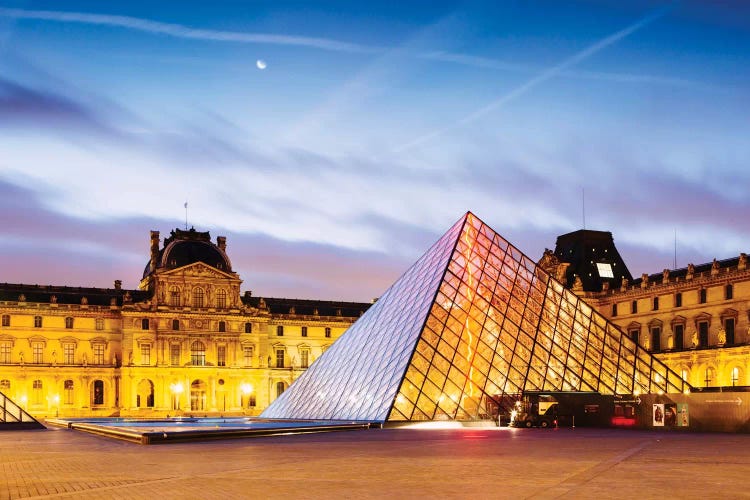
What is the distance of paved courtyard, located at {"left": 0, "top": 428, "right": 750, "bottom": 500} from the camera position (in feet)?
46.2

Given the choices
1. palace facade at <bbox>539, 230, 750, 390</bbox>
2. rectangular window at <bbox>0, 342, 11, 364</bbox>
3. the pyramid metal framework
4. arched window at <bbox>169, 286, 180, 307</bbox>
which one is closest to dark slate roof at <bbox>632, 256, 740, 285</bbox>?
palace facade at <bbox>539, 230, 750, 390</bbox>

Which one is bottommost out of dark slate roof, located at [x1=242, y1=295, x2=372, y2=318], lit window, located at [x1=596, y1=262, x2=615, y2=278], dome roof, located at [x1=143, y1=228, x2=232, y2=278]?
dark slate roof, located at [x1=242, y1=295, x2=372, y2=318]

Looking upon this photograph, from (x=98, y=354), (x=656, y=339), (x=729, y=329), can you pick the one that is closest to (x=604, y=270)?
(x=656, y=339)

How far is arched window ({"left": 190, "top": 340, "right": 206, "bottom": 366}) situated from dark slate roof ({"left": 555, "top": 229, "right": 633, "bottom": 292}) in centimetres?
3221

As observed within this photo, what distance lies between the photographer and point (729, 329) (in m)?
65.8

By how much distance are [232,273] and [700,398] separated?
58299 millimetres

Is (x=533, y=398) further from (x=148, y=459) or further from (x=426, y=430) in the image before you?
(x=148, y=459)

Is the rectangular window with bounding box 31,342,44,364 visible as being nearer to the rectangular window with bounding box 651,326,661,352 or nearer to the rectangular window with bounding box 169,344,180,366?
the rectangular window with bounding box 169,344,180,366

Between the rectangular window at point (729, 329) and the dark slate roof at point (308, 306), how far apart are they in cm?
4027

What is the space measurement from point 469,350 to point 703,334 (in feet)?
114

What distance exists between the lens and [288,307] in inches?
3770

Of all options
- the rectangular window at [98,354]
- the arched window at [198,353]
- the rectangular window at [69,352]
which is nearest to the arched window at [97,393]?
the rectangular window at [98,354]

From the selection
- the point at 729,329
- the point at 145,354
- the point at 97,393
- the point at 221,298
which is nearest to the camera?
the point at 729,329

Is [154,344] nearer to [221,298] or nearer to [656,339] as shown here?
[221,298]
